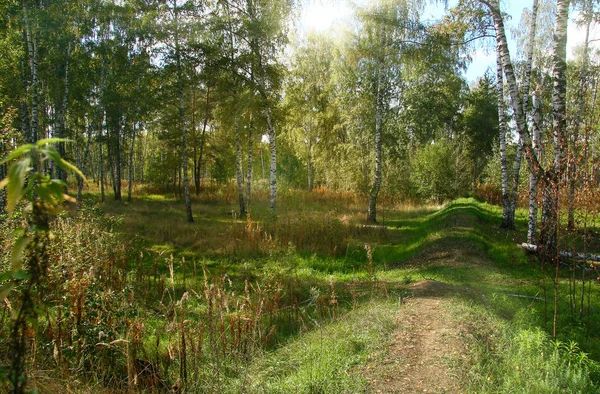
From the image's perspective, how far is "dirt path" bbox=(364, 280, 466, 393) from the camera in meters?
3.53

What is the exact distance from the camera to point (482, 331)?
455cm

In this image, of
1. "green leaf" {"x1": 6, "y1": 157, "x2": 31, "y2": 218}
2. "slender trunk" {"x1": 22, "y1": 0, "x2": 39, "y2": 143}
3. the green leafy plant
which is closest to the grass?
the green leafy plant

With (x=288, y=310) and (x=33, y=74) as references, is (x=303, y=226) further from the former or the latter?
(x=33, y=74)

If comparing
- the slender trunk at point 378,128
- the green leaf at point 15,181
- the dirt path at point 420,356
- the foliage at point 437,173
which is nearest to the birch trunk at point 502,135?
Answer: the slender trunk at point 378,128

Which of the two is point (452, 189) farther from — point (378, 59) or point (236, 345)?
point (236, 345)

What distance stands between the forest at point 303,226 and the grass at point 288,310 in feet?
0.14

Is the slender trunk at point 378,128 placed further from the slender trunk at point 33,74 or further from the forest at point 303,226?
the slender trunk at point 33,74

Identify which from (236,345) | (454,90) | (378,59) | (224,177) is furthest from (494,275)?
(454,90)

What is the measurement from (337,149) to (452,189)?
849 centimetres

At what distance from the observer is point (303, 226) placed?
1195 cm

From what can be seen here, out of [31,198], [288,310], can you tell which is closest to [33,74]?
[288,310]

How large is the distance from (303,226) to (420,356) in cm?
802

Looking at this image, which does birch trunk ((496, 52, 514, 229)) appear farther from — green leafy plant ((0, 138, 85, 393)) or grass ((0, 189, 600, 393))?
green leafy plant ((0, 138, 85, 393))

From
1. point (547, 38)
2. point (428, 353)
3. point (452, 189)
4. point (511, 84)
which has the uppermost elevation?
point (547, 38)
